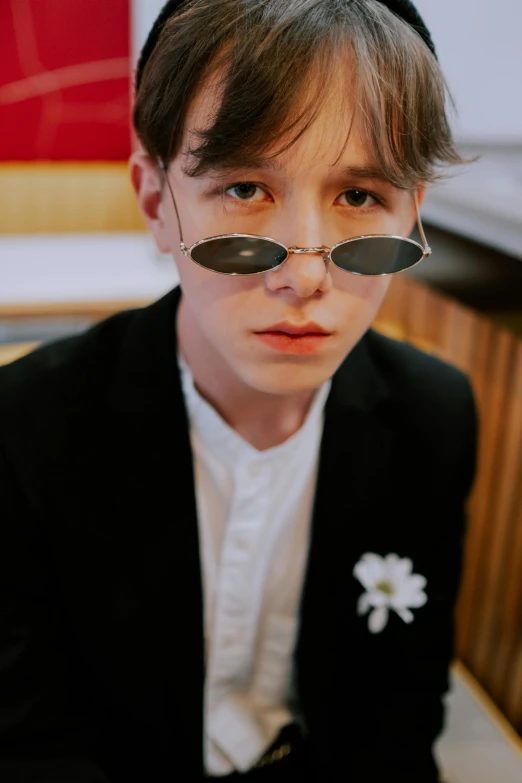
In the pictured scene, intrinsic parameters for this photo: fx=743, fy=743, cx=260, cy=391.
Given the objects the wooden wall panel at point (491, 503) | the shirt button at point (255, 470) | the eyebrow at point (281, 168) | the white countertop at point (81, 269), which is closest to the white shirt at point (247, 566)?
the shirt button at point (255, 470)

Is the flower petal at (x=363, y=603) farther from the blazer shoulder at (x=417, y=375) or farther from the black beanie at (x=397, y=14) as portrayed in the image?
the black beanie at (x=397, y=14)

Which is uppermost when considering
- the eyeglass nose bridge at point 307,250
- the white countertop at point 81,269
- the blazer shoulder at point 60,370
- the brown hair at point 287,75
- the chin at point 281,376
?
the brown hair at point 287,75

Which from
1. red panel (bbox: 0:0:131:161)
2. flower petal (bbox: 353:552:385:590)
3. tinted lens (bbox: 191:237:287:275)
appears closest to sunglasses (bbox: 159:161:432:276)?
tinted lens (bbox: 191:237:287:275)

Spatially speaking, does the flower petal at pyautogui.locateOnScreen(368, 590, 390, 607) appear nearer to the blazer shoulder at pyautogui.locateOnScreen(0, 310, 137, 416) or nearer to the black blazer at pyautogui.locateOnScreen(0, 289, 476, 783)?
the black blazer at pyautogui.locateOnScreen(0, 289, 476, 783)

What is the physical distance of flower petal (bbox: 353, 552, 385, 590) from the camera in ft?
3.48

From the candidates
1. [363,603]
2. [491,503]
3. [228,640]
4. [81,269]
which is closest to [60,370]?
[228,640]

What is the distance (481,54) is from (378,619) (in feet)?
3.96

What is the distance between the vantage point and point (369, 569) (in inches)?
42.0

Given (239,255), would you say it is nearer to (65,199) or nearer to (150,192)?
(150,192)

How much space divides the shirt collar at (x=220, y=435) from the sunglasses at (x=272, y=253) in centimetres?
24

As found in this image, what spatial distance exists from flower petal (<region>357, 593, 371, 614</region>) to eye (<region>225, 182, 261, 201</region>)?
597 millimetres

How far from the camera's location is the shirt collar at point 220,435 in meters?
0.99

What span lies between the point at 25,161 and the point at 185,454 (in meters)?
2.83

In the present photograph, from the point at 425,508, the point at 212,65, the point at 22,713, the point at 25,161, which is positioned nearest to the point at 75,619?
the point at 22,713
